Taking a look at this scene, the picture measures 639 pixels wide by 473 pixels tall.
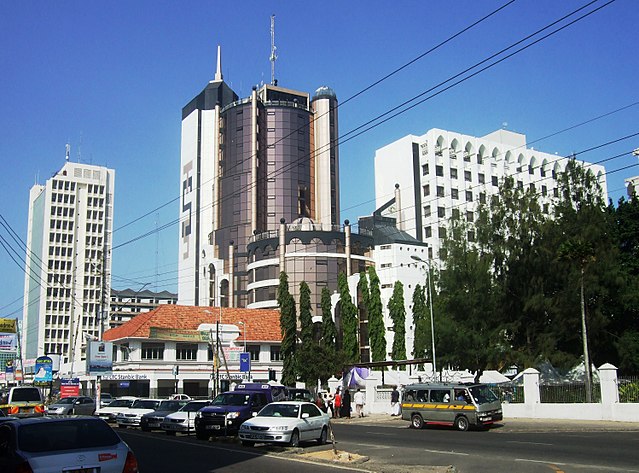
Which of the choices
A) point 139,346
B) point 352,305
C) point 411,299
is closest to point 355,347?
point 352,305

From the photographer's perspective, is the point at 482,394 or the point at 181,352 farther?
the point at 181,352

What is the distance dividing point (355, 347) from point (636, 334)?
35503mm

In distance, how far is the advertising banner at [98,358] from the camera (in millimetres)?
48781

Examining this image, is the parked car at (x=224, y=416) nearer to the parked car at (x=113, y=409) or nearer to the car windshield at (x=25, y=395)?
the car windshield at (x=25, y=395)

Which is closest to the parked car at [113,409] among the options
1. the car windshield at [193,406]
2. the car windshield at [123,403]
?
the car windshield at [123,403]

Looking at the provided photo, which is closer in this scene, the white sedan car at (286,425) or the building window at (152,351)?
the white sedan car at (286,425)

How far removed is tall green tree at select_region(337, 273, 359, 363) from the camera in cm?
7431

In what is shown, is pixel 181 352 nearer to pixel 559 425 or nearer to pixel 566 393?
pixel 566 393

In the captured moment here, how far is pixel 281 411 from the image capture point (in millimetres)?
21516

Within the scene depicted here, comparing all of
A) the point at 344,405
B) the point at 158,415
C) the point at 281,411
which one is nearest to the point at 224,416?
the point at 281,411

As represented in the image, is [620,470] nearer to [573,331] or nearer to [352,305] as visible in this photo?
[573,331]

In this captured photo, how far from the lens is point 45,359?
6556cm

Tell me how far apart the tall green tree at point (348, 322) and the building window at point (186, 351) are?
1537 centimetres

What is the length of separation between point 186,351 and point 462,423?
44.8 m
